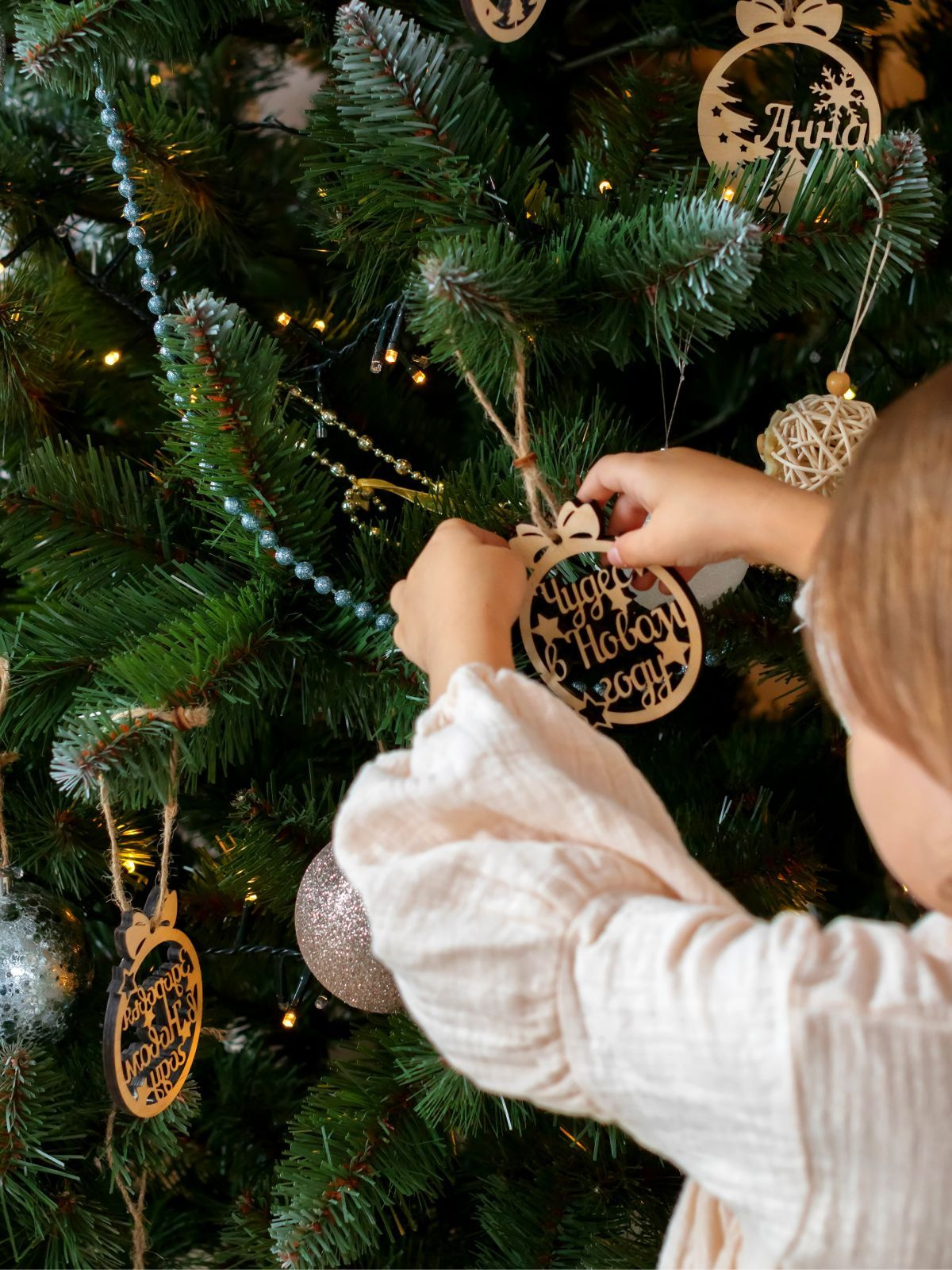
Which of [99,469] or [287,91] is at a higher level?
[287,91]

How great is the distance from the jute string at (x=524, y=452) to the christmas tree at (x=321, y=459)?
13 mm

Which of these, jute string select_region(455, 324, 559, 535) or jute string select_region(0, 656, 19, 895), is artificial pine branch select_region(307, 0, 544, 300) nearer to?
jute string select_region(455, 324, 559, 535)

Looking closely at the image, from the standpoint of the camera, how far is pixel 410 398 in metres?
0.77

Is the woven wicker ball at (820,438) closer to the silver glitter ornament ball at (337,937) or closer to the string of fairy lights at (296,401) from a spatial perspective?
the string of fairy lights at (296,401)

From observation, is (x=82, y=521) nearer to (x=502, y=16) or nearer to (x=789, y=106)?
(x=502, y=16)

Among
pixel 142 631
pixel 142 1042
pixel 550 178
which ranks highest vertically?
pixel 550 178

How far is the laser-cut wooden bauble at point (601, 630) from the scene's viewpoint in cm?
54

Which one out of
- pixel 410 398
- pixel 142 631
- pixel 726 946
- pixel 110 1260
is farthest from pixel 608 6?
pixel 110 1260

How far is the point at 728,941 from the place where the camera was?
1.24ft

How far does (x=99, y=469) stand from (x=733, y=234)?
1.20 ft

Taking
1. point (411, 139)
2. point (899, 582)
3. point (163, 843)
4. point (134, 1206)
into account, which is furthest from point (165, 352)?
point (134, 1206)

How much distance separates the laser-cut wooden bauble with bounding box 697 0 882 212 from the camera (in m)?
0.59

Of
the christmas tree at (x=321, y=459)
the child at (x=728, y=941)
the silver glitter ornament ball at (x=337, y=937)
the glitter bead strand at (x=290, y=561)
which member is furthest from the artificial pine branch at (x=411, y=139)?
the silver glitter ornament ball at (x=337, y=937)

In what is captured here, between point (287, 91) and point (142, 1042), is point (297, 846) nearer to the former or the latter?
point (142, 1042)
